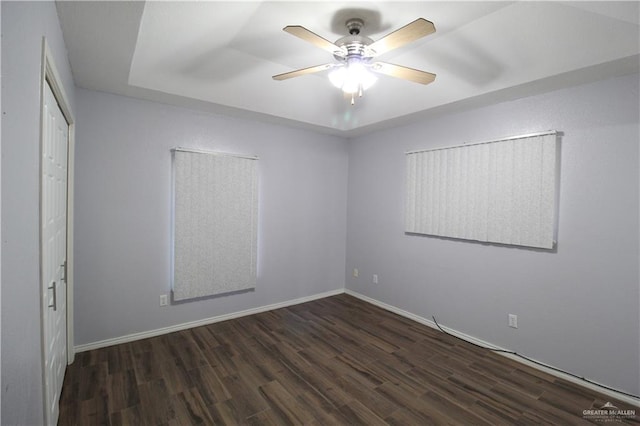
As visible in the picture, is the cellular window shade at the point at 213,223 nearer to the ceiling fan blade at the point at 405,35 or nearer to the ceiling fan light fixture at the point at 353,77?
the ceiling fan light fixture at the point at 353,77

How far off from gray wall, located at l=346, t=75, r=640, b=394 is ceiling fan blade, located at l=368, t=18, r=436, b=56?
1694 millimetres

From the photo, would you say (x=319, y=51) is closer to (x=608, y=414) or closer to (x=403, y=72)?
(x=403, y=72)

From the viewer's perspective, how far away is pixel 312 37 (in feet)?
6.04

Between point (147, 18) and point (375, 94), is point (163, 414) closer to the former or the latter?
point (147, 18)

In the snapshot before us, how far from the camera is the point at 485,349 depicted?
3.06 m

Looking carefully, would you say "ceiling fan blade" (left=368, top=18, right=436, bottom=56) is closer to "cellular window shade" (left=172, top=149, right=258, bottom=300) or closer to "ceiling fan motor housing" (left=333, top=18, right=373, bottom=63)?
"ceiling fan motor housing" (left=333, top=18, right=373, bottom=63)

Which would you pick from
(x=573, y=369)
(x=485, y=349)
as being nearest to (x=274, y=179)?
(x=485, y=349)

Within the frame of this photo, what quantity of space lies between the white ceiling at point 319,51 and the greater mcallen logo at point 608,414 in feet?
7.96

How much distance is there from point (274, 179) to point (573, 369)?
3479 millimetres

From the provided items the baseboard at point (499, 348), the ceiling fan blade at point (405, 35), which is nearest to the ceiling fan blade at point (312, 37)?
the ceiling fan blade at point (405, 35)

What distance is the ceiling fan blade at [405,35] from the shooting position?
162 centimetres

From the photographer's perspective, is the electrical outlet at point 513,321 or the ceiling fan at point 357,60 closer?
the ceiling fan at point 357,60

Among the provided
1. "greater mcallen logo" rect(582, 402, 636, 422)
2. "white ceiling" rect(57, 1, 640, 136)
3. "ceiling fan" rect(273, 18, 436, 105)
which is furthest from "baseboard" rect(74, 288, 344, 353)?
"greater mcallen logo" rect(582, 402, 636, 422)

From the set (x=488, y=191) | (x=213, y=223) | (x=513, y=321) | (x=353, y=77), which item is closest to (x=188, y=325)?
(x=213, y=223)
